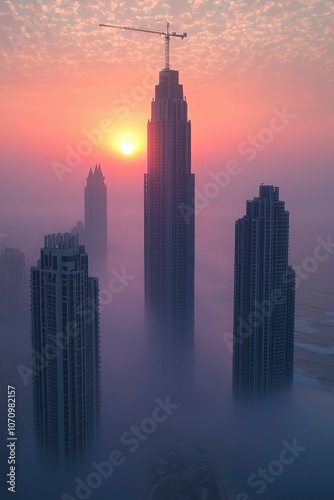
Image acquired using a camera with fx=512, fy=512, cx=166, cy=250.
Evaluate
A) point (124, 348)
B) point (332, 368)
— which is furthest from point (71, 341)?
point (332, 368)

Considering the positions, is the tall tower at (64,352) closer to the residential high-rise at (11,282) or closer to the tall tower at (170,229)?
the tall tower at (170,229)

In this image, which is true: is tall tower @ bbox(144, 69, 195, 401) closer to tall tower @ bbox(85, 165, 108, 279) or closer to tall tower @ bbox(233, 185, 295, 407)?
tall tower @ bbox(233, 185, 295, 407)

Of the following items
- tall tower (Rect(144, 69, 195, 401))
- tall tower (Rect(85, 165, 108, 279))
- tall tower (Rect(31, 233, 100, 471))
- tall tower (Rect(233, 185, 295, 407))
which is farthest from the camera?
tall tower (Rect(85, 165, 108, 279))

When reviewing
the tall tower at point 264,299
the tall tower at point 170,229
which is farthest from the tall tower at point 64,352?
the tall tower at point 170,229

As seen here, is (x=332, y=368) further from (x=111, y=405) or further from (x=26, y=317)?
(x=26, y=317)

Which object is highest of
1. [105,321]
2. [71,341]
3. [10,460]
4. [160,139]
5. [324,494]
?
[160,139]

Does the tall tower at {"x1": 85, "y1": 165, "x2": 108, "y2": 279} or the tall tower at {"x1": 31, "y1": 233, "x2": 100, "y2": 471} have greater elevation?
the tall tower at {"x1": 85, "y1": 165, "x2": 108, "y2": 279}

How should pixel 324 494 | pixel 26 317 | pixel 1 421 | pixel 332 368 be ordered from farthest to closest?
pixel 26 317 → pixel 332 368 → pixel 1 421 → pixel 324 494

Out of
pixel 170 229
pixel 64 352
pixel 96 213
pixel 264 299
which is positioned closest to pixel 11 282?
pixel 96 213

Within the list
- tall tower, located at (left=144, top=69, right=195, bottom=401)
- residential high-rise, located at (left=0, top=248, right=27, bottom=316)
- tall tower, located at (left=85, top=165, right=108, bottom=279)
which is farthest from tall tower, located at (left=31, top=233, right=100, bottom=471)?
tall tower, located at (left=85, top=165, right=108, bottom=279)
